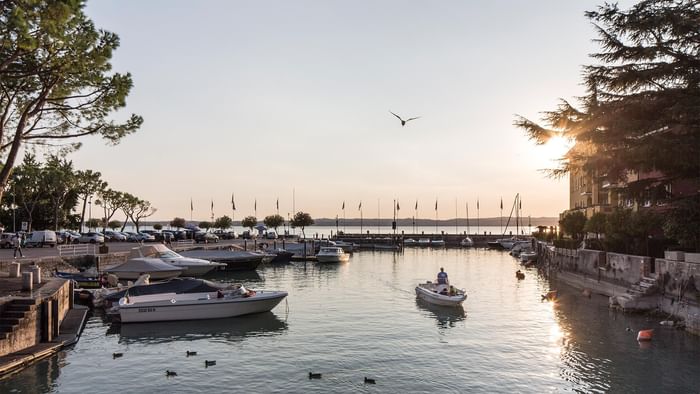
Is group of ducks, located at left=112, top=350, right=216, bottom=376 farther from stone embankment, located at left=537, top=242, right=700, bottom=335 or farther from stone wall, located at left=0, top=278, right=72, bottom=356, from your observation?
stone embankment, located at left=537, top=242, right=700, bottom=335

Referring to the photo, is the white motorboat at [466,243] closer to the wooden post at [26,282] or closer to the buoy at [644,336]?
the buoy at [644,336]

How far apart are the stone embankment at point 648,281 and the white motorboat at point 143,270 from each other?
34.3 m

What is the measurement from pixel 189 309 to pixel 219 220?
362 ft

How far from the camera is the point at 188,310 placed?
3244 centimetres

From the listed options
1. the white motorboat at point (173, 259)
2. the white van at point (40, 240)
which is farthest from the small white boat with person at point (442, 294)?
the white van at point (40, 240)

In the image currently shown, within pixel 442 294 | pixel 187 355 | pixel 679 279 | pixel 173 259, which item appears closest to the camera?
pixel 187 355

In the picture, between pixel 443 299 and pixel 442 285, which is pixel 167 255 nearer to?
pixel 442 285

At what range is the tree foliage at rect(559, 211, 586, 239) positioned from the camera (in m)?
69.3

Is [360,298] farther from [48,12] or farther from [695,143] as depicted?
[48,12]

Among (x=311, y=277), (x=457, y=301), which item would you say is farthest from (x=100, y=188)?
(x=457, y=301)

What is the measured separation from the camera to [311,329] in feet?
101

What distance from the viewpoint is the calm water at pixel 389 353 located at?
20.2m

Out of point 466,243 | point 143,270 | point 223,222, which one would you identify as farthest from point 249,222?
point 143,270

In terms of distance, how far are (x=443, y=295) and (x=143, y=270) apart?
24778mm
